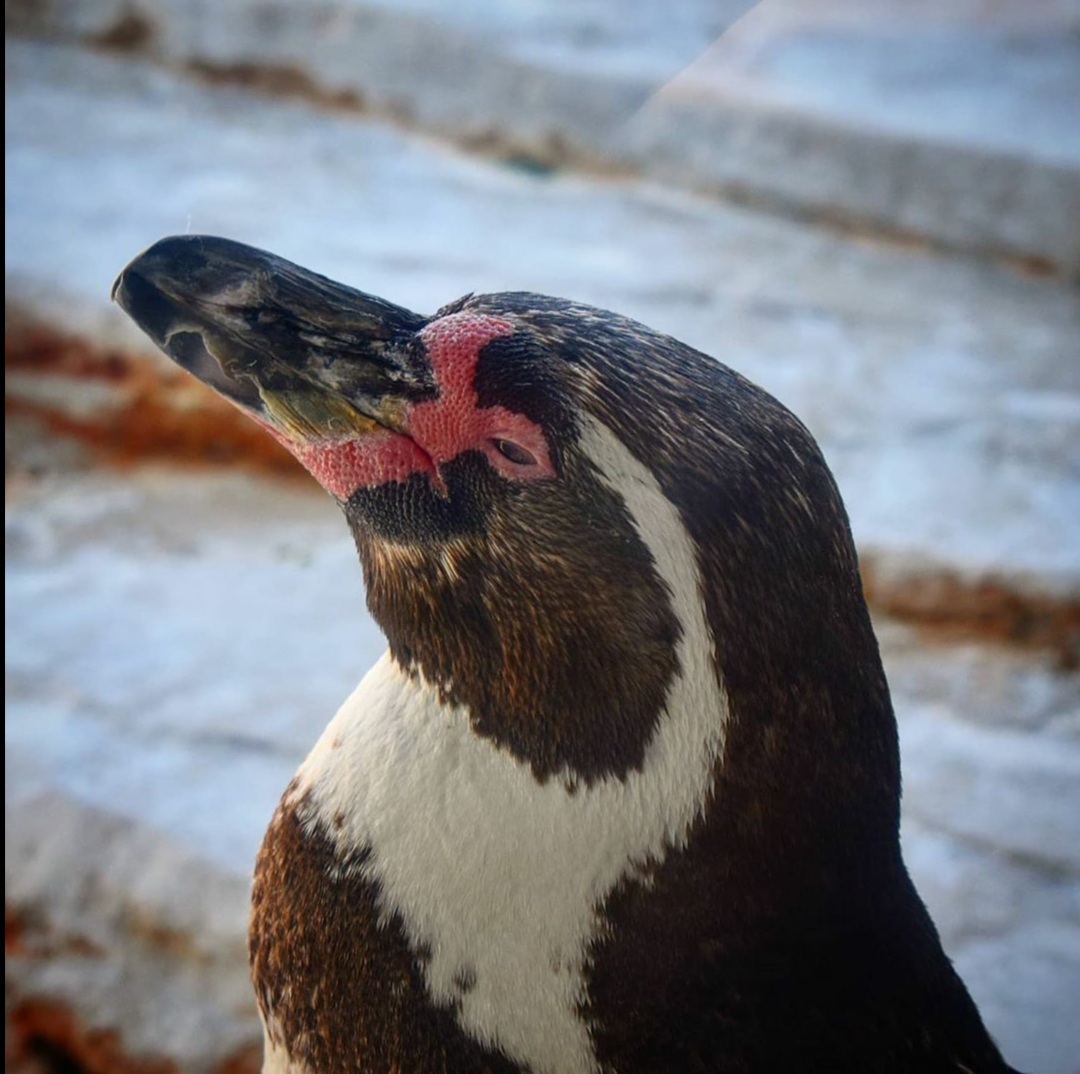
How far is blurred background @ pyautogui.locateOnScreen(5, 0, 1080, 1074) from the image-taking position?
158 cm

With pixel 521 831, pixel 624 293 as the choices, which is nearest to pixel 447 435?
pixel 521 831

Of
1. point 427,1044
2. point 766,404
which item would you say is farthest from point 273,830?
point 766,404

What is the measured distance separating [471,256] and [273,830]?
1.85m

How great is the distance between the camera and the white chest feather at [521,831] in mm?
838

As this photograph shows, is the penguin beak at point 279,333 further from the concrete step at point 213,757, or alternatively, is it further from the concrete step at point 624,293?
the concrete step at point 624,293

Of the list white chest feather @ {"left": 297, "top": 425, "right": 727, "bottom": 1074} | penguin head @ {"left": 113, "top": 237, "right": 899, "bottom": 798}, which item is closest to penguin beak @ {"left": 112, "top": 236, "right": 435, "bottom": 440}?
penguin head @ {"left": 113, "top": 237, "right": 899, "bottom": 798}

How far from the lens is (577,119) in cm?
331

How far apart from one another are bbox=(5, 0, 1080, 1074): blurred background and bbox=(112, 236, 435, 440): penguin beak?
0.80 metres

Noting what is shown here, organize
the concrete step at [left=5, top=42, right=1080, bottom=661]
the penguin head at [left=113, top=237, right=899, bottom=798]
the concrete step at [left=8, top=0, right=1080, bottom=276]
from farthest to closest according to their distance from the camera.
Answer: the concrete step at [left=8, top=0, right=1080, bottom=276], the concrete step at [left=5, top=42, right=1080, bottom=661], the penguin head at [left=113, top=237, right=899, bottom=798]

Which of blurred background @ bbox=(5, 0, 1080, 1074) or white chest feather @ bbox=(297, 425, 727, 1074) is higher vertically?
white chest feather @ bbox=(297, 425, 727, 1074)

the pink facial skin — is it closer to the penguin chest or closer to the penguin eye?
the penguin eye

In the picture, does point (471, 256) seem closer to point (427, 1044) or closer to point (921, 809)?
point (921, 809)

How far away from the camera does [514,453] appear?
867mm

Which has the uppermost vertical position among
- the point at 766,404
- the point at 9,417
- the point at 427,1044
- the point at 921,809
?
the point at 766,404
